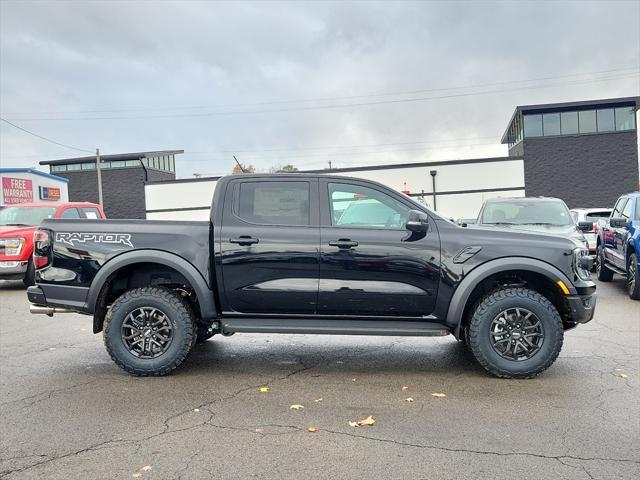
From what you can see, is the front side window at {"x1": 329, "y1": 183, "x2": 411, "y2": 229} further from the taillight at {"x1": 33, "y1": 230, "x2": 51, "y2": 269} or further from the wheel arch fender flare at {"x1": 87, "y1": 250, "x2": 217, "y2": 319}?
the taillight at {"x1": 33, "y1": 230, "x2": 51, "y2": 269}

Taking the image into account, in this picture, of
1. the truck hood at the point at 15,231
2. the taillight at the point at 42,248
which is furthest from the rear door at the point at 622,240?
the truck hood at the point at 15,231

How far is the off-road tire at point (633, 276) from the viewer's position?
9202 mm

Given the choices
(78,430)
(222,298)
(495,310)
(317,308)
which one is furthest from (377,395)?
(78,430)

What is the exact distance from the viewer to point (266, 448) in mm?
3699

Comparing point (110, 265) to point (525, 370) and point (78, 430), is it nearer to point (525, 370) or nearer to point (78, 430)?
point (78, 430)

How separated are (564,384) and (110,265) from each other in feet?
14.0

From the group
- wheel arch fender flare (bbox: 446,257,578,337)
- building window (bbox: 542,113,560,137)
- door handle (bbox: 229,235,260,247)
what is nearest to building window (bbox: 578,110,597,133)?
building window (bbox: 542,113,560,137)

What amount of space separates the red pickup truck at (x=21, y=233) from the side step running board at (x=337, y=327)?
25.9 feet

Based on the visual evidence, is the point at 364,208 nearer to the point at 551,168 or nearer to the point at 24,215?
the point at 24,215

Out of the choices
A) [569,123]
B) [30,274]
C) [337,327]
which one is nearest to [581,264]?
[337,327]

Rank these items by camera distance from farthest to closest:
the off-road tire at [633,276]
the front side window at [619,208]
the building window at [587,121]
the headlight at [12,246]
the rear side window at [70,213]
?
the building window at [587,121] → the rear side window at [70,213] → the headlight at [12,246] → the front side window at [619,208] → the off-road tire at [633,276]

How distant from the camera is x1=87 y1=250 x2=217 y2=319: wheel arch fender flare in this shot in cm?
525

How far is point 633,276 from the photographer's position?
9320 millimetres

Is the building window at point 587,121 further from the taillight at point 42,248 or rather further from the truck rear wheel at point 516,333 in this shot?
the taillight at point 42,248
